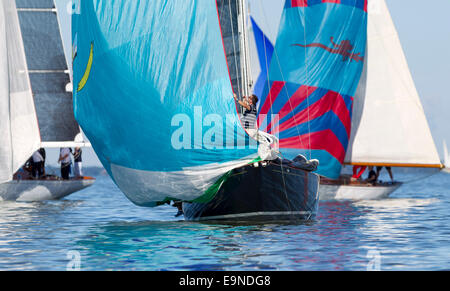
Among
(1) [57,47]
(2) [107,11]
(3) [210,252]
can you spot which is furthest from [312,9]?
(3) [210,252]

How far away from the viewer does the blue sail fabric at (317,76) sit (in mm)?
27547

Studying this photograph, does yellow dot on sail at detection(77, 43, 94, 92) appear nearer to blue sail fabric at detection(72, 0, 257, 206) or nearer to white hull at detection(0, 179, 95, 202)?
blue sail fabric at detection(72, 0, 257, 206)

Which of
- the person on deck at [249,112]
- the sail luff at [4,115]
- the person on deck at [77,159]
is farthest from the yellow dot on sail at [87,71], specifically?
the person on deck at [77,159]

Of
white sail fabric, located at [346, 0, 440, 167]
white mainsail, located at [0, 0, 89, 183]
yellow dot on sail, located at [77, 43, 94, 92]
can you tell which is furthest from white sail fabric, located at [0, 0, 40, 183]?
white sail fabric, located at [346, 0, 440, 167]

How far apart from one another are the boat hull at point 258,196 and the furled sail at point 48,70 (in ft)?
54.8

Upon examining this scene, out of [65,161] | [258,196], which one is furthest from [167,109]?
[65,161]

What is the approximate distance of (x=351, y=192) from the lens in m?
33.5

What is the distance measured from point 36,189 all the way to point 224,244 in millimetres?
18917

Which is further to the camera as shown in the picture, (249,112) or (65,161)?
(65,161)

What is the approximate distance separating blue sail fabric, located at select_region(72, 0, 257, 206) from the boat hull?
818mm

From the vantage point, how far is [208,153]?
54.0 feet

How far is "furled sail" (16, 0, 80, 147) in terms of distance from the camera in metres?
34.0

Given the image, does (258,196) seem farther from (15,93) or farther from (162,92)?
(15,93)
